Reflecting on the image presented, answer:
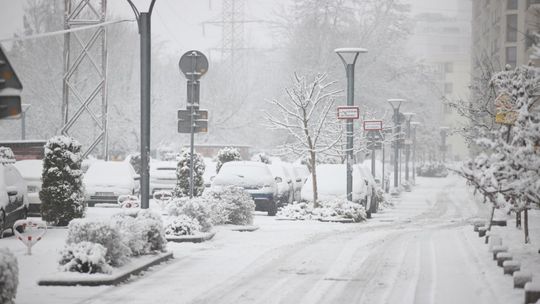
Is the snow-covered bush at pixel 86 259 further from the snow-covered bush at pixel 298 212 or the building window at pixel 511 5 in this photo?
the building window at pixel 511 5

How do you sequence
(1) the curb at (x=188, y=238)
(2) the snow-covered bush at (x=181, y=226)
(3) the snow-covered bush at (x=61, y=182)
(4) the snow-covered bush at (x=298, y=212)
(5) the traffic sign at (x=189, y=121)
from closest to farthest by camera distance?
1. (1) the curb at (x=188, y=238)
2. (2) the snow-covered bush at (x=181, y=226)
3. (5) the traffic sign at (x=189, y=121)
4. (3) the snow-covered bush at (x=61, y=182)
5. (4) the snow-covered bush at (x=298, y=212)

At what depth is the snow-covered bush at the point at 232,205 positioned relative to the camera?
861 inches

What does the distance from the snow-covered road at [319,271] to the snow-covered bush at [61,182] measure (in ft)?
11.5

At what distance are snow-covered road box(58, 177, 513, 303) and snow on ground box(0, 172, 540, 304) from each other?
1 centimetres

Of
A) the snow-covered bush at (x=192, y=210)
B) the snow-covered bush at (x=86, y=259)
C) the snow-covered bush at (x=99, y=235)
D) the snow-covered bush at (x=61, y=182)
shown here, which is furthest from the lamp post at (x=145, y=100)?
the snow-covered bush at (x=61, y=182)

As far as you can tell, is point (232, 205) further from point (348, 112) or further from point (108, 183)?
point (108, 183)

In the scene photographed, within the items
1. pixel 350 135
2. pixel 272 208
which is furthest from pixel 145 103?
pixel 350 135

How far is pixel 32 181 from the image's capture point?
25.0 m

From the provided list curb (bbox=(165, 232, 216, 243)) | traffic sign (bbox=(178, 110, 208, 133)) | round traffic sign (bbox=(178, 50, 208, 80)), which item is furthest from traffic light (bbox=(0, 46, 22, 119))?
round traffic sign (bbox=(178, 50, 208, 80))

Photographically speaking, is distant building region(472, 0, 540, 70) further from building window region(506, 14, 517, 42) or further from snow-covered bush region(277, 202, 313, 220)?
snow-covered bush region(277, 202, 313, 220)

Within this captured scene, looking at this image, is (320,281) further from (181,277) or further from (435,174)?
(435,174)

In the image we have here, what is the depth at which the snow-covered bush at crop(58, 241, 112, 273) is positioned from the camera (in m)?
12.1

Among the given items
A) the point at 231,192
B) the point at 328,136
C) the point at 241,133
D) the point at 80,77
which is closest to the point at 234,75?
the point at 241,133

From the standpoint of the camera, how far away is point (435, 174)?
290 ft
